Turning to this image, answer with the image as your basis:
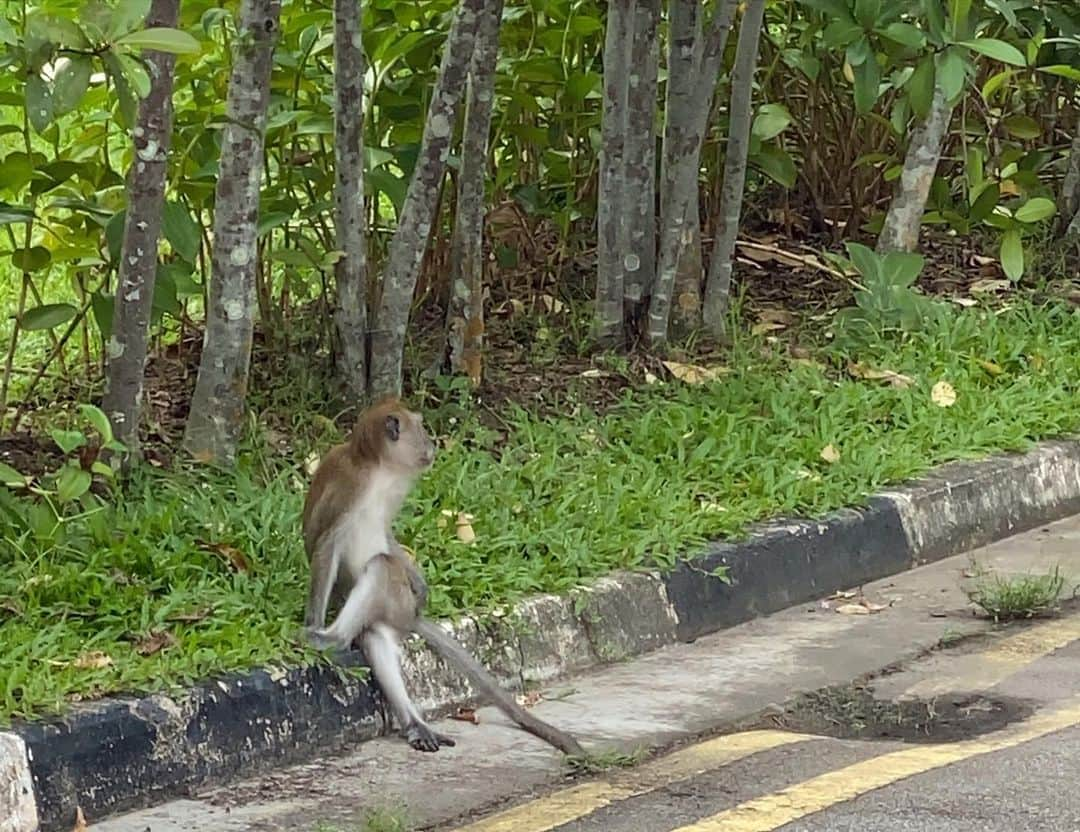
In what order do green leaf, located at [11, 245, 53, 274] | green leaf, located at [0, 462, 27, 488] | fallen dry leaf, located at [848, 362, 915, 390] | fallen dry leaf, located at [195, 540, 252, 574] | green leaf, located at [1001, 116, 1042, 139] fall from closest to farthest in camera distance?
green leaf, located at [0, 462, 27, 488] → fallen dry leaf, located at [195, 540, 252, 574] → green leaf, located at [11, 245, 53, 274] → fallen dry leaf, located at [848, 362, 915, 390] → green leaf, located at [1001, 116, 1042, 139]

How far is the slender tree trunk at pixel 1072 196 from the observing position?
323 inches

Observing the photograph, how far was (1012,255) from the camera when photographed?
749cm

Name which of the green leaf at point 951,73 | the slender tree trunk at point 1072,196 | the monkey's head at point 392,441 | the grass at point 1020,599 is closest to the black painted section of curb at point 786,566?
the grass at point 1020,599

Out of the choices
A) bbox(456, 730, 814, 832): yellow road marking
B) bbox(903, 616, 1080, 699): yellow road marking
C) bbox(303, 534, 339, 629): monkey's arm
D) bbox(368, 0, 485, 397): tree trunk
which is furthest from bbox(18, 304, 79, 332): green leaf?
bbox(903, 616, 1080, 699): yellow road marking

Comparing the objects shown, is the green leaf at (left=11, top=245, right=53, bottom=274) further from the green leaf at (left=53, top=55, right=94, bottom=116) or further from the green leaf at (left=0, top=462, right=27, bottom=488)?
the green leaf at (left=53, top=55, right=94, bottom=116)

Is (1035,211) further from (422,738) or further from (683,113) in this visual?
(422,738)

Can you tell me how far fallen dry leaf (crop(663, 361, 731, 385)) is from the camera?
6.62m

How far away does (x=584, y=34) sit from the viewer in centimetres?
693

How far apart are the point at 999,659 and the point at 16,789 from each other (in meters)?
2.32

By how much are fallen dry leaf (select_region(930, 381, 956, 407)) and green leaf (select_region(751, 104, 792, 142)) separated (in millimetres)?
1206

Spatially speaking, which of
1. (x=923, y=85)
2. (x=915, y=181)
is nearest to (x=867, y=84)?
(x=923, y=85)

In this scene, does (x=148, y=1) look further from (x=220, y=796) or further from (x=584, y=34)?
(x=584, y=34)

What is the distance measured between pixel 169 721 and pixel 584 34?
137 inches

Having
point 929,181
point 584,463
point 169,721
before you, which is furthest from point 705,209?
point 169,721
